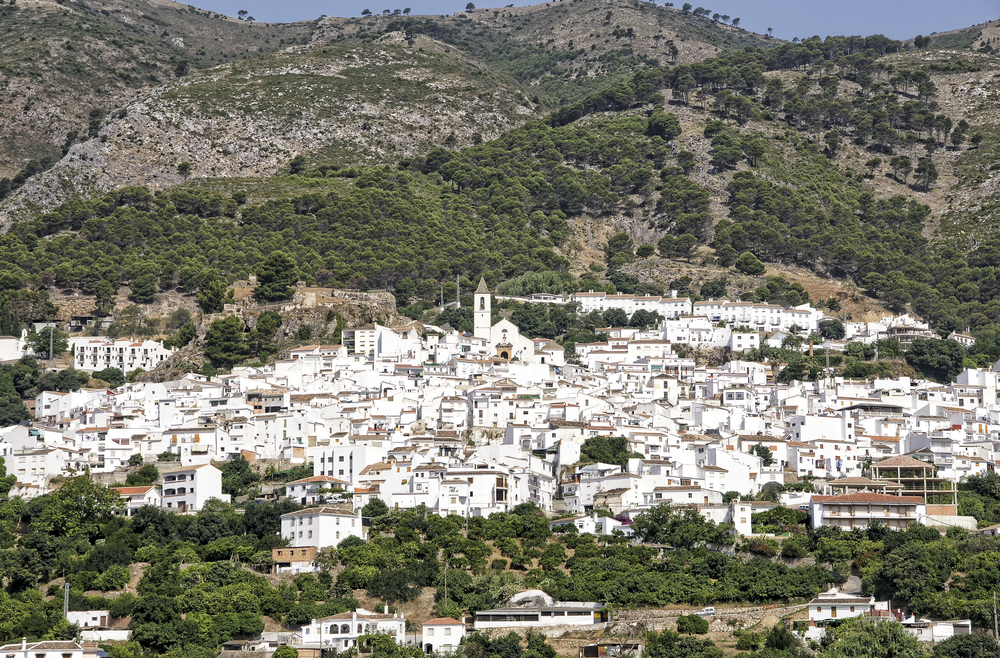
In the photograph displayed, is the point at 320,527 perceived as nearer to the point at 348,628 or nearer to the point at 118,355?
the point at 348,628

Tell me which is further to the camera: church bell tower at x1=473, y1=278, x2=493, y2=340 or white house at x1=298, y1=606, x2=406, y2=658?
church bell tower at x1=473, y1=278, x2=493, y2=340

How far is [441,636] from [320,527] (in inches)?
310

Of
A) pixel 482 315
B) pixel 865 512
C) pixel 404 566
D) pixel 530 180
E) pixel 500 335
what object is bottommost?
pixel 404 566

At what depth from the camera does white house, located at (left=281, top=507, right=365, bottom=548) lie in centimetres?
4922

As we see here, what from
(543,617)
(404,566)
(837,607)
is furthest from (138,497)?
(837,607)

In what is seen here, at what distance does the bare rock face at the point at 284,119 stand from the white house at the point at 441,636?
226 feet

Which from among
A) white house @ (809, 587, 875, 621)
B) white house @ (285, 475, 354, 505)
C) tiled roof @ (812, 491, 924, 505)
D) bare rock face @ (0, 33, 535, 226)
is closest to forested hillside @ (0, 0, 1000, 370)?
bare rock face @ (0, 33, 535, 226)

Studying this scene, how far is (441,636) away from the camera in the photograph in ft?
142

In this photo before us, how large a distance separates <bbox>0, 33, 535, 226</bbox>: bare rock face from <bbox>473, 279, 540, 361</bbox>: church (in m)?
38.3

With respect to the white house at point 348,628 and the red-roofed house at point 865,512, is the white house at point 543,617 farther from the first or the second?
the red-roofed house at point 865,512

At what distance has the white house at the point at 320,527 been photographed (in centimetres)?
4922

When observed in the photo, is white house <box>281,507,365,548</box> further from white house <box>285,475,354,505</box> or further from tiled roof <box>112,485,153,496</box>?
tiled roof <box>112,485,153,496</box>

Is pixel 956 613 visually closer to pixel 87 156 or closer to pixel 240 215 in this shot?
pixel 240 215

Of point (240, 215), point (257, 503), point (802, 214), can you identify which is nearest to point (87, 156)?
point (240, 215)
